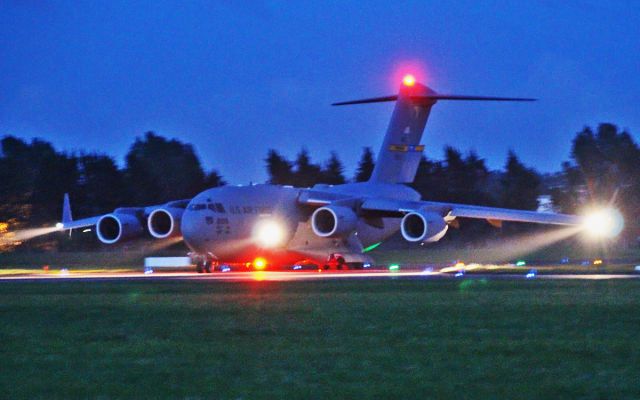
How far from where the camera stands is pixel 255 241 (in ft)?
129

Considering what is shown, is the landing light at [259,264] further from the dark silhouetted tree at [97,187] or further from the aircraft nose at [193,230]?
the dark silhouetted tree at [97,187]

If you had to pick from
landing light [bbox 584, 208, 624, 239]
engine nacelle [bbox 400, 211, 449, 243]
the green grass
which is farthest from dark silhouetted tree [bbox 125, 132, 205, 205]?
the green grass

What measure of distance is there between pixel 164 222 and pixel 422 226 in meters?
9.30

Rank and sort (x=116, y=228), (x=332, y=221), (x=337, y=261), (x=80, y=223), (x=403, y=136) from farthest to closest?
1. (x=403, y=136)
2. (x=80, y=223)
3. (x=337, y=261)
4. (x=116, y=228)
5. (x=332, y=221)

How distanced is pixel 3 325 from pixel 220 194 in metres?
23.2

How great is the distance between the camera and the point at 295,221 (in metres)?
40.4

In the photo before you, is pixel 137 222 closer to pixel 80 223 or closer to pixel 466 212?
pixel 80 223

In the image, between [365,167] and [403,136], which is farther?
[365,167]

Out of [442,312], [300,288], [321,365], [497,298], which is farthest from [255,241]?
[321,365]

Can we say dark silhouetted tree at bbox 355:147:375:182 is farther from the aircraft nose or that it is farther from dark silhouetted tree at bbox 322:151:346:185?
the aircraft nose

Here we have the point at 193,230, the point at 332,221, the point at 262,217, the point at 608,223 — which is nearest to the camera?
the point at 608,223

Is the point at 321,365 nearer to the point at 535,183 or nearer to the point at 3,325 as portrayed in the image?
the point at 3,325

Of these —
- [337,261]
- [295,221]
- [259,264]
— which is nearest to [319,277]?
[295,221]

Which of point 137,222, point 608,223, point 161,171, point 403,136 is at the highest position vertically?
point 161,171
